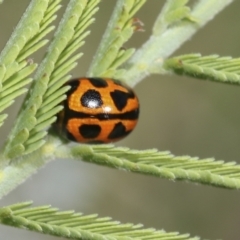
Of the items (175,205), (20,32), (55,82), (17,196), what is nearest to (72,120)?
(55,82)

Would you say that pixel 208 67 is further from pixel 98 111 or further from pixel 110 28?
pixel 98 111

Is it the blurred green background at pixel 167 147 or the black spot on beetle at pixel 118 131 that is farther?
the blurred green background at pixel 167 147

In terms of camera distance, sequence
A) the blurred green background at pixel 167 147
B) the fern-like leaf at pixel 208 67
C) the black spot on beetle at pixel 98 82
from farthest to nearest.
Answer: the blurred green background at pixel 167 147 → the black spot on beetle at pixel 98 82 → the fern-like leaf at pixel 208 67

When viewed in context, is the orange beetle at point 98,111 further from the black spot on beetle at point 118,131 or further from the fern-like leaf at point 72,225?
the fern-like leaf at point 72,225

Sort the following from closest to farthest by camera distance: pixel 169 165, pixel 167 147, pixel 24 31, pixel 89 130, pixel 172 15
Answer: pixel 24 31 < pixel 169 165 < pixel 172 15 < pixel 89 130 < pixel 167 147

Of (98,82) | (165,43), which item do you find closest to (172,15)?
(165,43)

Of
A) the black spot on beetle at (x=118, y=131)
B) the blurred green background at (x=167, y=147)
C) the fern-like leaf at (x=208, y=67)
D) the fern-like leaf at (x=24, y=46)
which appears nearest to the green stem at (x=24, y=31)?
the fern-like leaf at (x=24, y=46)

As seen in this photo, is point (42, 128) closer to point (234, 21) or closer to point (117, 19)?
point (117, 19)
